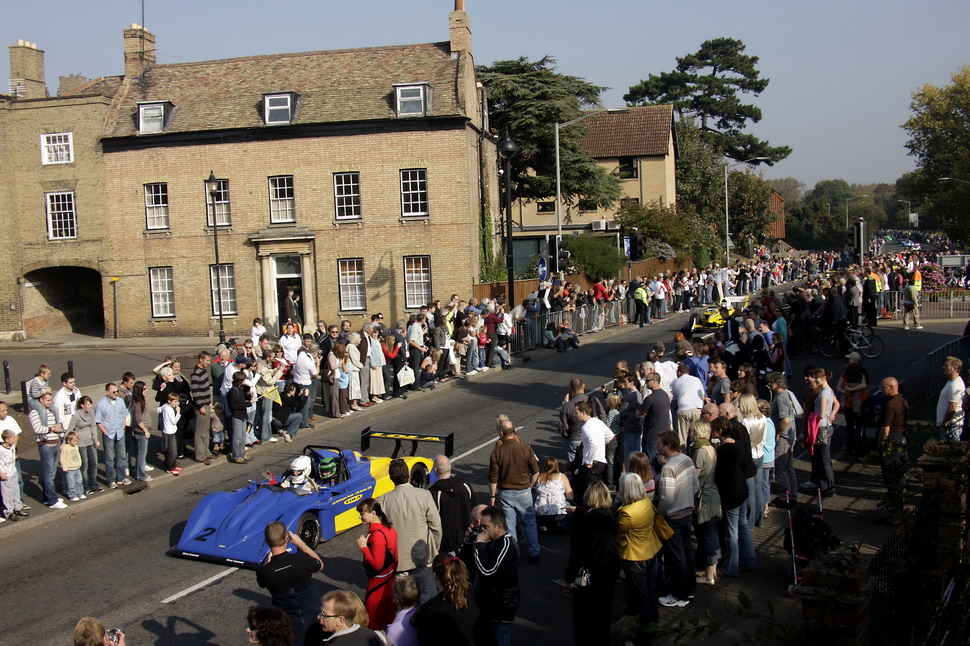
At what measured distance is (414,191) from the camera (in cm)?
3394

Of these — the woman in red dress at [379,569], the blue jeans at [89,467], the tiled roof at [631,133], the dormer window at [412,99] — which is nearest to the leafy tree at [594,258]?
the dormer window at [412,99]

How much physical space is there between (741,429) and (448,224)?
2520cm

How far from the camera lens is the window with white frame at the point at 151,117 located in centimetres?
3484

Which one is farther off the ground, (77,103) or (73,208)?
(77,103)

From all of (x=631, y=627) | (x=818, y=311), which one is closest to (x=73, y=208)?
(x=818, y=311)

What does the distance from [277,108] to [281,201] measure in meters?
3.59

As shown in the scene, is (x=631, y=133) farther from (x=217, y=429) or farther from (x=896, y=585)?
(x=896, y=585)

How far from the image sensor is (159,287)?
35.5 metres

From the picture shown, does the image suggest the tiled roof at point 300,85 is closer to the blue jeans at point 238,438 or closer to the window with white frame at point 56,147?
the window with white frame at point 56,147

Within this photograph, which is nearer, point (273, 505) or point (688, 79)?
point (273, 505)

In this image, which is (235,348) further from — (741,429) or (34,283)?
(34,283)

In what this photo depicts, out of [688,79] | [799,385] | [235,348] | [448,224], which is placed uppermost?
[688,79]

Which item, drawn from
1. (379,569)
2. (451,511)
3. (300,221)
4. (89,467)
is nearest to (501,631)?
(379,569)

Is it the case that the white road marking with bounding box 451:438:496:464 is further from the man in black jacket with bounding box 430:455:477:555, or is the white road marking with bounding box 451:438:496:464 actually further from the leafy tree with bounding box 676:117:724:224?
the leafy tree with bounding box 676:117:724:224
